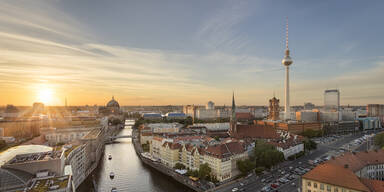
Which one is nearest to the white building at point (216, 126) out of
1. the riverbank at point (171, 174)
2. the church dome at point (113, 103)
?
the riverbank at point (171, 174)

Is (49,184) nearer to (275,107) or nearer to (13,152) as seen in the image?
(13,152)

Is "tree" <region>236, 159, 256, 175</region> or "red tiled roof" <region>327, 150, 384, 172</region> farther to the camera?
"tree" <region>236, 159, 256, 175</region>

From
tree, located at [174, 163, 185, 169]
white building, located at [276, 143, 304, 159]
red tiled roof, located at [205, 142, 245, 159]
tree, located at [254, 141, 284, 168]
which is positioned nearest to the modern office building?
tree, located at [254, 141, 284, 168]

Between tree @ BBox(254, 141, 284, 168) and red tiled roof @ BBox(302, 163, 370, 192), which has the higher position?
red tiled roof @ BBox(302, 163, 370, 192)

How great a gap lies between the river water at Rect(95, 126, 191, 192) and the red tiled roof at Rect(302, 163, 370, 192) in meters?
17.5

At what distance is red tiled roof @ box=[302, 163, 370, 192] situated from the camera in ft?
66.0

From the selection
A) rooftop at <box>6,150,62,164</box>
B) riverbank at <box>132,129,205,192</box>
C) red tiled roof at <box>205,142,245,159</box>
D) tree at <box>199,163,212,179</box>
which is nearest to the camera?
rooftop at <box>6,150,62,164</box>

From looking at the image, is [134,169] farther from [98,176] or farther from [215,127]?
[215,127]

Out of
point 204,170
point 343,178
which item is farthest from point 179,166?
point 343,178

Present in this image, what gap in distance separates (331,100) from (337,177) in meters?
118

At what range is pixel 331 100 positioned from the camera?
393 feet

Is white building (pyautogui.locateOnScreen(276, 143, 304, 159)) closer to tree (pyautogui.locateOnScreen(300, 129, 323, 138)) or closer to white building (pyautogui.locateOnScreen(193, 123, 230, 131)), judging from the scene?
tree (pyautogui.locateOnScreen(300, 129, 323, 138))

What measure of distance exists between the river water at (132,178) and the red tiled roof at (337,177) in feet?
57.6

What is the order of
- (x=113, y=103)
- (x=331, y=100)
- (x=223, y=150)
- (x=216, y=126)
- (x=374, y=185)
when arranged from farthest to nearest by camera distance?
(x=113, y=103) < (x=331, y=100) < (x=216, y=126) < (x=223, y=150) < (x=374, y=185)
